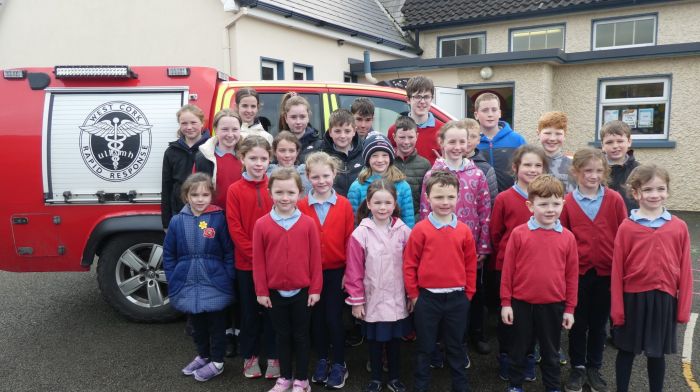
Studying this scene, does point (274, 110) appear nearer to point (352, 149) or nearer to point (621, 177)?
point (352, 149)

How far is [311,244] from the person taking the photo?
10.3 ft

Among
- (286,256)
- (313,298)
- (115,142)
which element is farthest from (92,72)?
(313,298)

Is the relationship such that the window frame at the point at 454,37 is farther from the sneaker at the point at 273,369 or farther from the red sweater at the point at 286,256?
the sneaker at the point at 273,369

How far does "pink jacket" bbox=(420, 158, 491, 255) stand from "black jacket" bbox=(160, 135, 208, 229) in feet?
5.96

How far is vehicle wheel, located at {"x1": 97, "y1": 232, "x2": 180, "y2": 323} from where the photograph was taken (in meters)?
4.26

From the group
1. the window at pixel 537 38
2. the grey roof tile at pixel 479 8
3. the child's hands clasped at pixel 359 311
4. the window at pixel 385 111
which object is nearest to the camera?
the child's hands clasped at pixel 359 311

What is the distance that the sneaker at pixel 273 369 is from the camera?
353 cm

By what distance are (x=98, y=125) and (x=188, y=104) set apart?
76cm

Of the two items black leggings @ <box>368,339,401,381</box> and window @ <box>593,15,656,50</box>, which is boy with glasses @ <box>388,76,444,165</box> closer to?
black leggings @ <box>368,339,401,381</box>

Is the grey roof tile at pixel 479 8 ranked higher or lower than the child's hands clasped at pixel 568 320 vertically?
higher

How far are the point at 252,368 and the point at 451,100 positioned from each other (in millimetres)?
8446

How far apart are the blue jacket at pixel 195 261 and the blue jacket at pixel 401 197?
0.96 m

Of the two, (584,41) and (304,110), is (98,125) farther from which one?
(584,41)

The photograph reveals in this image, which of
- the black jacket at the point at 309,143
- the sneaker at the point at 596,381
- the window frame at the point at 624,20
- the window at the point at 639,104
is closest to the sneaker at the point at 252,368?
the black jacket at the point at 309,143
